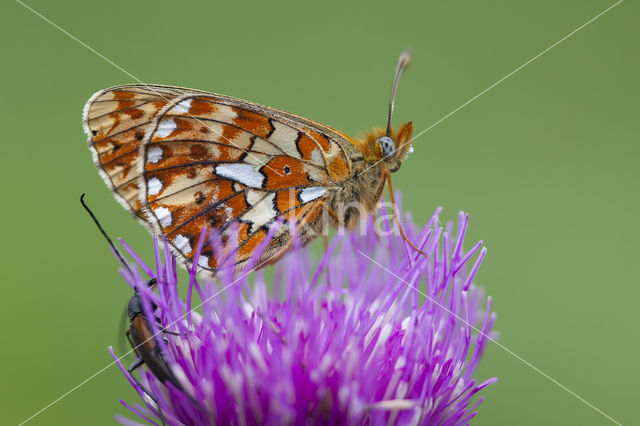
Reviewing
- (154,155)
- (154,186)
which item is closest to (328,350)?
(154,186)

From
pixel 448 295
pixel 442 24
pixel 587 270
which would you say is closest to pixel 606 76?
pixel 442 24

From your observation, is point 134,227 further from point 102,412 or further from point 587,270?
point 587,270

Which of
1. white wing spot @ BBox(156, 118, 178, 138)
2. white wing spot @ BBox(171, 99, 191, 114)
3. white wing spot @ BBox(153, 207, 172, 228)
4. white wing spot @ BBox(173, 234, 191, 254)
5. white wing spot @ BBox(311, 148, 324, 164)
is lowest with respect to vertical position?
white wing spot @ BBox(173, 234, 191, 254)

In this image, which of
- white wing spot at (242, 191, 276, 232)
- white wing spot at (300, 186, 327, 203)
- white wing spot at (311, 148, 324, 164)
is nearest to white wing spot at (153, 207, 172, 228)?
white wing spot at (242, 191, 276, 232)

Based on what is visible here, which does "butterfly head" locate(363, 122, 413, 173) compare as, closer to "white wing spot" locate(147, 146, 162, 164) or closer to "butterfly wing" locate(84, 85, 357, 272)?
"butterfly wing" locate(84, 85, 357, 272)

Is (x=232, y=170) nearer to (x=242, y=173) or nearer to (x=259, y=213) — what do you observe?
(x=242, y=173)

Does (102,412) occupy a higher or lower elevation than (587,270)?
higher

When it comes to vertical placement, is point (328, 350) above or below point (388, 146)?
below
